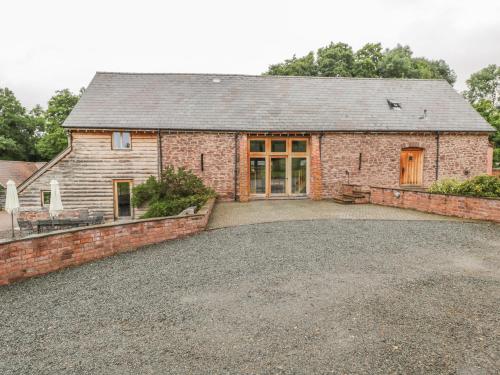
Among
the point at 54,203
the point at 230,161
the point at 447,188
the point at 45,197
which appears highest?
the point at 230,161

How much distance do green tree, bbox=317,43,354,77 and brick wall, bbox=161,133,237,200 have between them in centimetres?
1968

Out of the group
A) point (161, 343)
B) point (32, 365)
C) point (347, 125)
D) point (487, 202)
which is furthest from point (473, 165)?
point (32, 365)

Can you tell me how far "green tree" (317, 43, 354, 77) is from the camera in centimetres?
3036

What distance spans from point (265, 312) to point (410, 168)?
1485 centimetres

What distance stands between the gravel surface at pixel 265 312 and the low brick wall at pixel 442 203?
2.73 meters

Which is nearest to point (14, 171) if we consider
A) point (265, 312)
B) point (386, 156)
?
point (386, 156)

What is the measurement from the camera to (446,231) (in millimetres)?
8383

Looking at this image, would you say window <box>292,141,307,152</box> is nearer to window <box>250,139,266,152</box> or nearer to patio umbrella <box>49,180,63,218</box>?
window <box>250,139,266,152</box>

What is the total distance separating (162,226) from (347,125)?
11292 millimetres

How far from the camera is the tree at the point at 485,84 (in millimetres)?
39375

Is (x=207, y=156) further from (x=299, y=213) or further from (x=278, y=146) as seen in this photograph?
(x=299, y=213)

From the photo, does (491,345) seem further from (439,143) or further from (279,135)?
(439,143)

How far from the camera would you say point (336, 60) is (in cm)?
3098

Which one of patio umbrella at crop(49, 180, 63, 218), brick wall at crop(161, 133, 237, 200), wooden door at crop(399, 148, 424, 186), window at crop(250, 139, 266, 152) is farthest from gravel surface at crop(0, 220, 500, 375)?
wooden door at crop(399, 148, 424, 186)
